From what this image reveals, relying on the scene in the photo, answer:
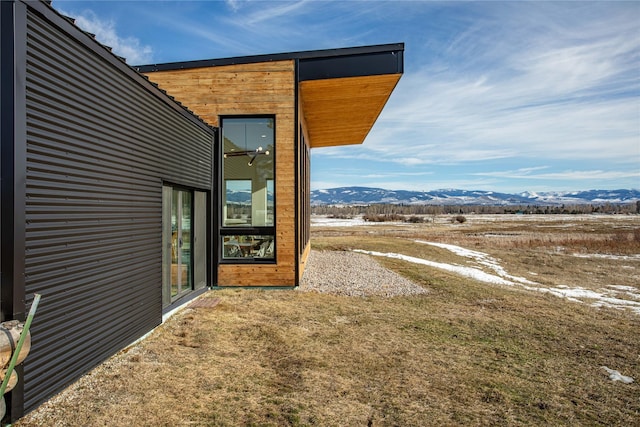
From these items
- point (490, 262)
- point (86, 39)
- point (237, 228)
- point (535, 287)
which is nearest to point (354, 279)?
point (237, 228)

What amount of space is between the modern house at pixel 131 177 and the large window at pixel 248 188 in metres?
0.02

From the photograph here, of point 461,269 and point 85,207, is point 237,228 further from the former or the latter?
point 461,269

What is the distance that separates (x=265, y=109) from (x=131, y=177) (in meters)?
4.06

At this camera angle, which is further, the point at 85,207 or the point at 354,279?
the point at 354,279

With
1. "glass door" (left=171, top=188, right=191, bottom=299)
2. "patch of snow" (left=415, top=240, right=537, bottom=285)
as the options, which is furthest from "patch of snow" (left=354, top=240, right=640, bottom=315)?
"glass door" (left=171, top=188, right=191, bottom=299)

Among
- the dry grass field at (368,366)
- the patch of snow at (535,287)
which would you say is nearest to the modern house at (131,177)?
the dry grass field at (368,366)

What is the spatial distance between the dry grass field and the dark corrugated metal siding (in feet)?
1.20

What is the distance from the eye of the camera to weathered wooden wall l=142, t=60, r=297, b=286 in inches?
304

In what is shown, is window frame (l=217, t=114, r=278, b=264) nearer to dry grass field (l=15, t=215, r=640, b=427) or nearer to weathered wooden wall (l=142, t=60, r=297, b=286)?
weathered wooden wall (l=142, t=60, r=297, b=286)

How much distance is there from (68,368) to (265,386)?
1.74 m

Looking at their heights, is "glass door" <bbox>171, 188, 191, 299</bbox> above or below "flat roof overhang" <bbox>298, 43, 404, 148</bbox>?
below

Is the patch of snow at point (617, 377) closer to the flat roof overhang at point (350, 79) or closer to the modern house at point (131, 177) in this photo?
the modern house at point (131, 177)

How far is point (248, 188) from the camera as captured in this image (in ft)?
25.9

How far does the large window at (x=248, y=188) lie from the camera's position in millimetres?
7824
